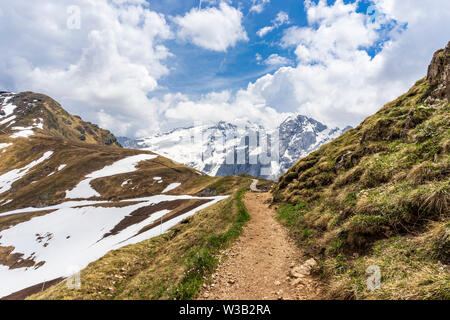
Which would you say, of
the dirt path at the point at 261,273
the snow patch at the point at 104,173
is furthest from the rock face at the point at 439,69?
the snow patch at the point at 104,173

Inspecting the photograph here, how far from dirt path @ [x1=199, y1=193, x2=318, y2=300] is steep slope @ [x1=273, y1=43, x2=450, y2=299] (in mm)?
1039

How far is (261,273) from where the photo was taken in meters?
10.1

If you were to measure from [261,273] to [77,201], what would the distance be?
414 ft

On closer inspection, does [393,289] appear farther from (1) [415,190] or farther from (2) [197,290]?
(2) [197,290]

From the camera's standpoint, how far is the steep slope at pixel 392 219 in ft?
19.8

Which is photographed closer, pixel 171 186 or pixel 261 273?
pixel 261 273

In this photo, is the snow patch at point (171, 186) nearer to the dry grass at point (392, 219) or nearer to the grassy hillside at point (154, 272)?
the grassy hillside at point (154, 272)

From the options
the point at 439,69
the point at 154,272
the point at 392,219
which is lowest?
the point at 154,272

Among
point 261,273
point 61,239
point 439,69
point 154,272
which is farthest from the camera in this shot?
point 61,239

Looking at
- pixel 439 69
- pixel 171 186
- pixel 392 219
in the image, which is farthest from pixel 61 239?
pixel 439 69

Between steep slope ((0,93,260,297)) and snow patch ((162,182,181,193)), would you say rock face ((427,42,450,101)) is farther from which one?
snow patch ((162,182,181,193))

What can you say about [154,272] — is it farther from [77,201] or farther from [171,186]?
[77,201]

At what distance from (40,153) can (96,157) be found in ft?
199

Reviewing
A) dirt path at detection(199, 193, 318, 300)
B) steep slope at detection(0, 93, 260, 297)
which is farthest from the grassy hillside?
steep slope at detection(0, 93, 260, 297)
